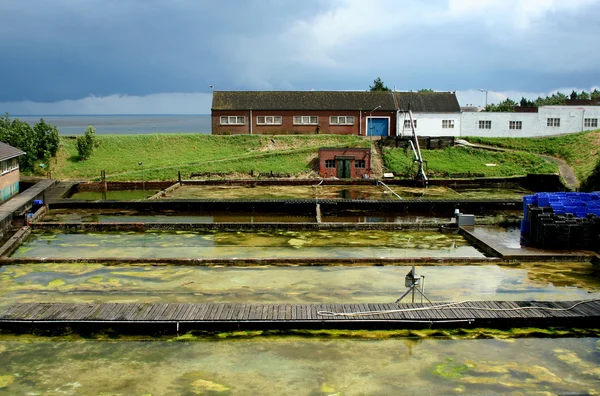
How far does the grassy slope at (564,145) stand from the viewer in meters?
51.5

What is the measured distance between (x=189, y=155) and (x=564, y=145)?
110 ft

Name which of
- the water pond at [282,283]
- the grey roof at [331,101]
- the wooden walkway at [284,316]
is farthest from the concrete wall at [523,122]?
the wooden walkway at [284,316]

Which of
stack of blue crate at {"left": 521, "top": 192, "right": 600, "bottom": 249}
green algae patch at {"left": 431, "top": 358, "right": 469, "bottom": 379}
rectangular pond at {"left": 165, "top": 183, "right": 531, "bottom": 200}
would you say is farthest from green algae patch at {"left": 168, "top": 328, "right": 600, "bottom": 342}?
rectangular pond at {"left": 165, "top": 183, "right": 531, "bottom": 200}

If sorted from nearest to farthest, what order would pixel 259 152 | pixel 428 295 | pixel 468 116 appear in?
pixel 428 295 → pixel 259 152 → pixel 468 116

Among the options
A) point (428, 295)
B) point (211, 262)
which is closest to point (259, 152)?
point (211, 262)

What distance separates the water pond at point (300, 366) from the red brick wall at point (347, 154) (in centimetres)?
3396

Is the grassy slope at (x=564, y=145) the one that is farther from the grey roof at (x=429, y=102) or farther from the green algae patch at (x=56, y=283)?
the green algae patch at (x=56, y=283)

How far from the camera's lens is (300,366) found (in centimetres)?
1324

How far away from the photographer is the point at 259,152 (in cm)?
5362

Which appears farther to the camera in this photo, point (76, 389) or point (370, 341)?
point (370, 341)

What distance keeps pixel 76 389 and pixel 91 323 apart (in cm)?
307

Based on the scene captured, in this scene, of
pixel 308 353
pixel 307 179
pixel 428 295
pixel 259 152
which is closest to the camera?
pixel 308 353

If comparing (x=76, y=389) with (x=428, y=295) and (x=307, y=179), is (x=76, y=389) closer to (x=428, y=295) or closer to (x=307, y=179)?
(x=428, y=295)

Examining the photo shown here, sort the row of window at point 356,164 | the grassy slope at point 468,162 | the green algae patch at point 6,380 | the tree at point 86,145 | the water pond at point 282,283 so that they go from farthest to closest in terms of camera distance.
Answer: the tree at point 86,145 < the grassy slope at point 468,162 < the row of window at point 356,164 < the water pond at point 282,283 < the green algae patch at point 6,380
